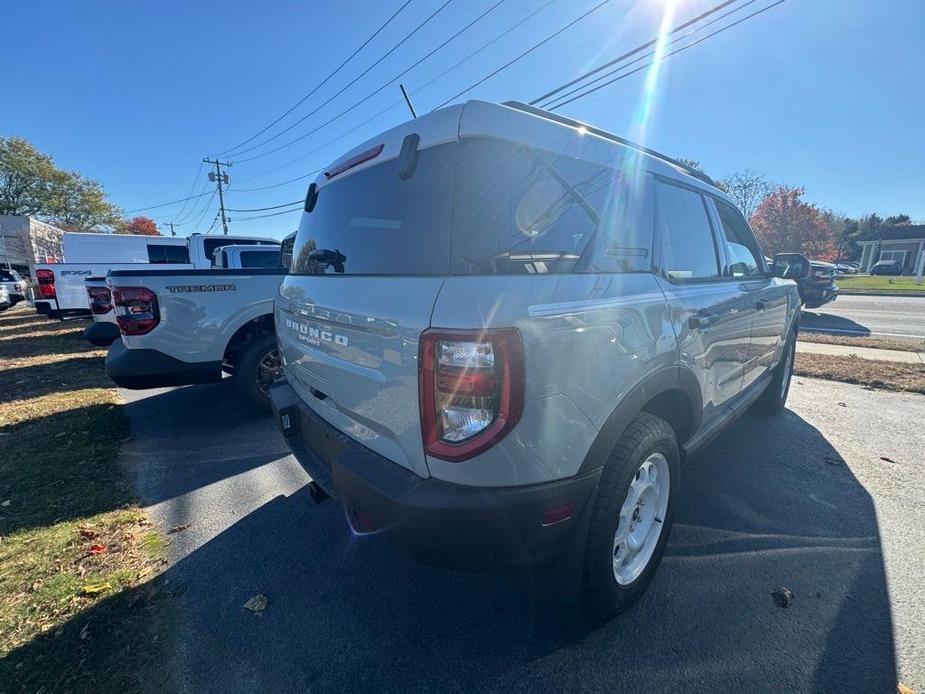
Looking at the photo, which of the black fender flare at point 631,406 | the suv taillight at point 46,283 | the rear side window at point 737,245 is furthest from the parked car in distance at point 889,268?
the suv taillight at point 46,283

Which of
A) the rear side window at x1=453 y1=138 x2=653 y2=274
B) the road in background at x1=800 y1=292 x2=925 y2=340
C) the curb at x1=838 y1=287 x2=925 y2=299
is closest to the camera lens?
the rear side window at x1=453 y1=138 x2=653 y2=274

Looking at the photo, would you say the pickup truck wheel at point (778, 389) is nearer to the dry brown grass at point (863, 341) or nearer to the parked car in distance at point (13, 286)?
the dry brown grass at point (863, 341)

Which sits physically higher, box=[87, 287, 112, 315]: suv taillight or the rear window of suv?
the rear window of suv

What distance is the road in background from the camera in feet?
34.7

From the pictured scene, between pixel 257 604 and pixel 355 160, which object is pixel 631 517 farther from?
pixel 355 160

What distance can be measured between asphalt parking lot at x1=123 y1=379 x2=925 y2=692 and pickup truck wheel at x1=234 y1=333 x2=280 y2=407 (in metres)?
1.10

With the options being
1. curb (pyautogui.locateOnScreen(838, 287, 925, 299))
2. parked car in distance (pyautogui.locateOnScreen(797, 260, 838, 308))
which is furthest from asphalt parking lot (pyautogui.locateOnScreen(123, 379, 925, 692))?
curb (pyautogui.locateOnScreen(838, 287, 925, 299))

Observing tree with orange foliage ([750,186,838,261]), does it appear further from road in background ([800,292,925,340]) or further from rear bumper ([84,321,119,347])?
rear bumper ([84,321,119,347])

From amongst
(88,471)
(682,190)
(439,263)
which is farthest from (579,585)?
(88,471)

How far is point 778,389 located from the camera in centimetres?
454

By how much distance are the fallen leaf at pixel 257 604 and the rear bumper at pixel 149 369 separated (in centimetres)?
265

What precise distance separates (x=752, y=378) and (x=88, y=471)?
5439mm

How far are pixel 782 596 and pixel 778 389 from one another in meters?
3.11

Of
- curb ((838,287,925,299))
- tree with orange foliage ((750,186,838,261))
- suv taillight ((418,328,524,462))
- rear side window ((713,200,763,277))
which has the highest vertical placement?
tree with orange foliage ((750,186,838,261))
